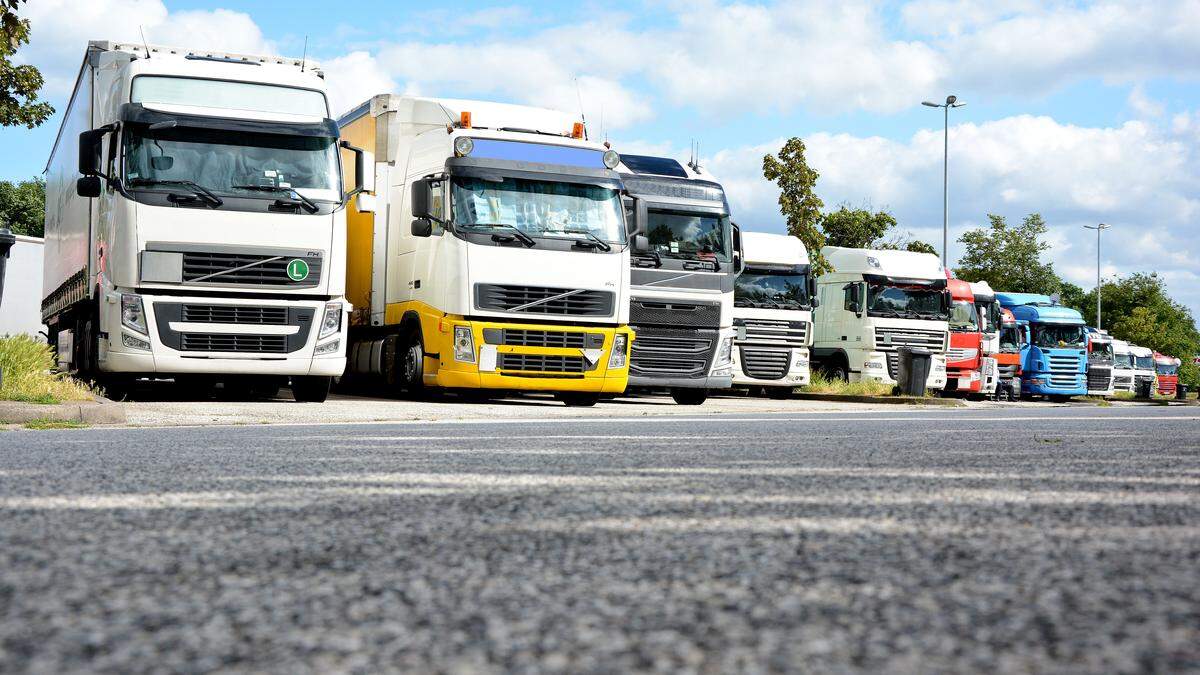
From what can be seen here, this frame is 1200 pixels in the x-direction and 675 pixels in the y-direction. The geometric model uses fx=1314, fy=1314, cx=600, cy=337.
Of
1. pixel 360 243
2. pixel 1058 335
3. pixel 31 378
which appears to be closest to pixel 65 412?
pixel 31 378

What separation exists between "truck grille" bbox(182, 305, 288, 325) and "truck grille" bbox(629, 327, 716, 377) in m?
5.55

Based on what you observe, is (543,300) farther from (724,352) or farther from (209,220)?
(209,220)

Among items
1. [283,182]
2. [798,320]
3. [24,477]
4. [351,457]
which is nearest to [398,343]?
[283,182]

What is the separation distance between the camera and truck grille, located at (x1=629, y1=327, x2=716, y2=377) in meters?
18.6

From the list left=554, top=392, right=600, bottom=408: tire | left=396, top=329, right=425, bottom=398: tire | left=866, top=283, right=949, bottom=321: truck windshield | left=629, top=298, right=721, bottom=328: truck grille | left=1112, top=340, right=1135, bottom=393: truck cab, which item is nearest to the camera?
left=396, top=329, right=425, bottom=398: tire

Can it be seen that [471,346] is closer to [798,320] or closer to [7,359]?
[7,359]

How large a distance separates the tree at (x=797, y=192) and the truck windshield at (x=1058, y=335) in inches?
320

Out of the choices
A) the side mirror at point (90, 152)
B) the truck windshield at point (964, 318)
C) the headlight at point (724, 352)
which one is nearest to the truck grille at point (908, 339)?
the truck windshield at point (964, 318)

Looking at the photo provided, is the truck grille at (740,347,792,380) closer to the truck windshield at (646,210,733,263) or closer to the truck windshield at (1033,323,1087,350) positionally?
the truck windshield at (646,210,733,263)

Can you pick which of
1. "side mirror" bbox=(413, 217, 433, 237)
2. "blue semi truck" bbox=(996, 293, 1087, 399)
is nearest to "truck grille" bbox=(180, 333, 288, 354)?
"side mirror" bbox=(413, 217, 433, 237)

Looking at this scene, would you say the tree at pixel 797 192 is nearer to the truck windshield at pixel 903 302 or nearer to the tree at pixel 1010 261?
the truck windshield at pixel 903 302

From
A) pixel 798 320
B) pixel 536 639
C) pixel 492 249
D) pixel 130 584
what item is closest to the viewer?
pixel 536 639

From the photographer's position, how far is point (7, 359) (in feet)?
42.0

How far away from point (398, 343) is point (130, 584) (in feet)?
47.4
